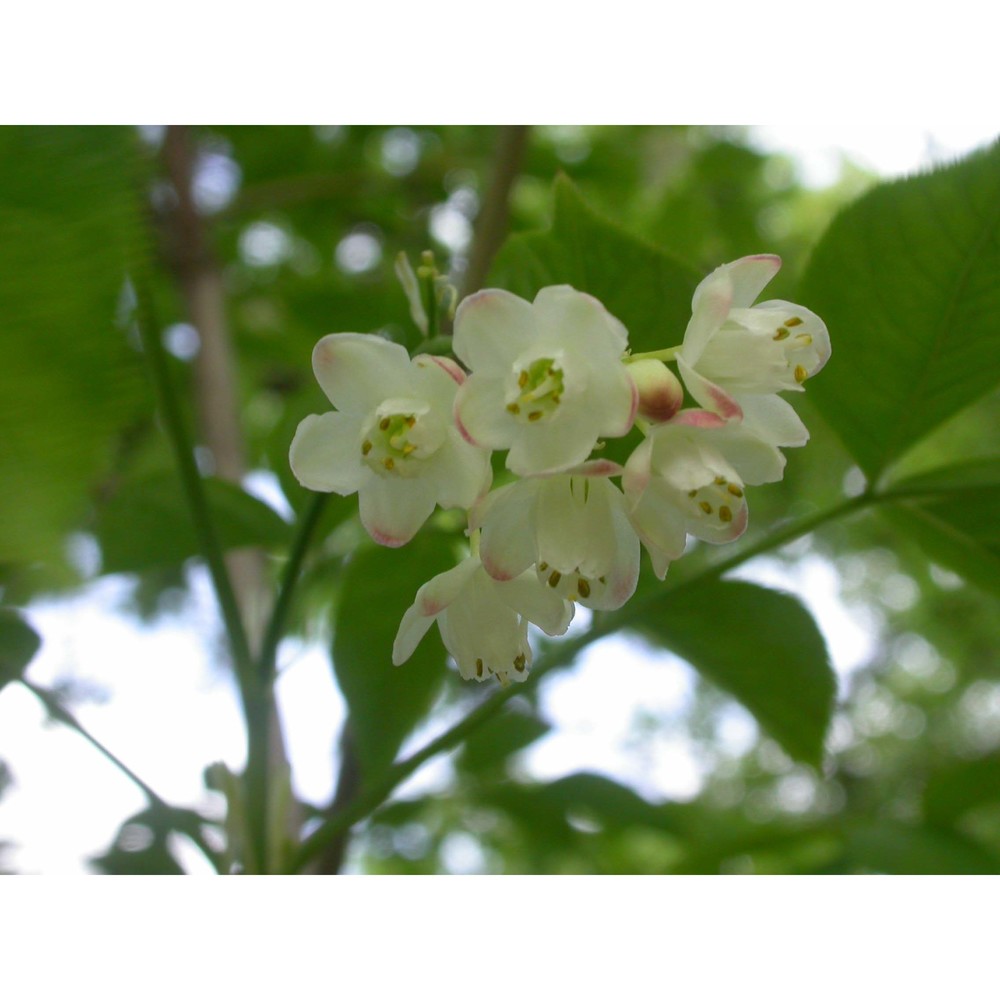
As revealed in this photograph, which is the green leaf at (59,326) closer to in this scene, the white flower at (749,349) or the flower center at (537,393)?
the flower center at (537,393)

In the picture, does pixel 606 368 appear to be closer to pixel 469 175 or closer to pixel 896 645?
pixel 469 175

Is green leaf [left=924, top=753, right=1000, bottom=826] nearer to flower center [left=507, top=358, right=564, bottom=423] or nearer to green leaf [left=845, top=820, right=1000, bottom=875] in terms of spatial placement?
green leaf [left=845, top=820, right=1000, bottom=875]

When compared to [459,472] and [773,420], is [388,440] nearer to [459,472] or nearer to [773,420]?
[459,472]

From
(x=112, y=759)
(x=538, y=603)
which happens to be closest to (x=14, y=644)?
(x=112, y=759)

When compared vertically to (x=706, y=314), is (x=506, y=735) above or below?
above

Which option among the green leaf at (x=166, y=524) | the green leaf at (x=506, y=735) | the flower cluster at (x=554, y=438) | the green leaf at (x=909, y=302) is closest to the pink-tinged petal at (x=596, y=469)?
the flower cluster at (x=554, y=438)
